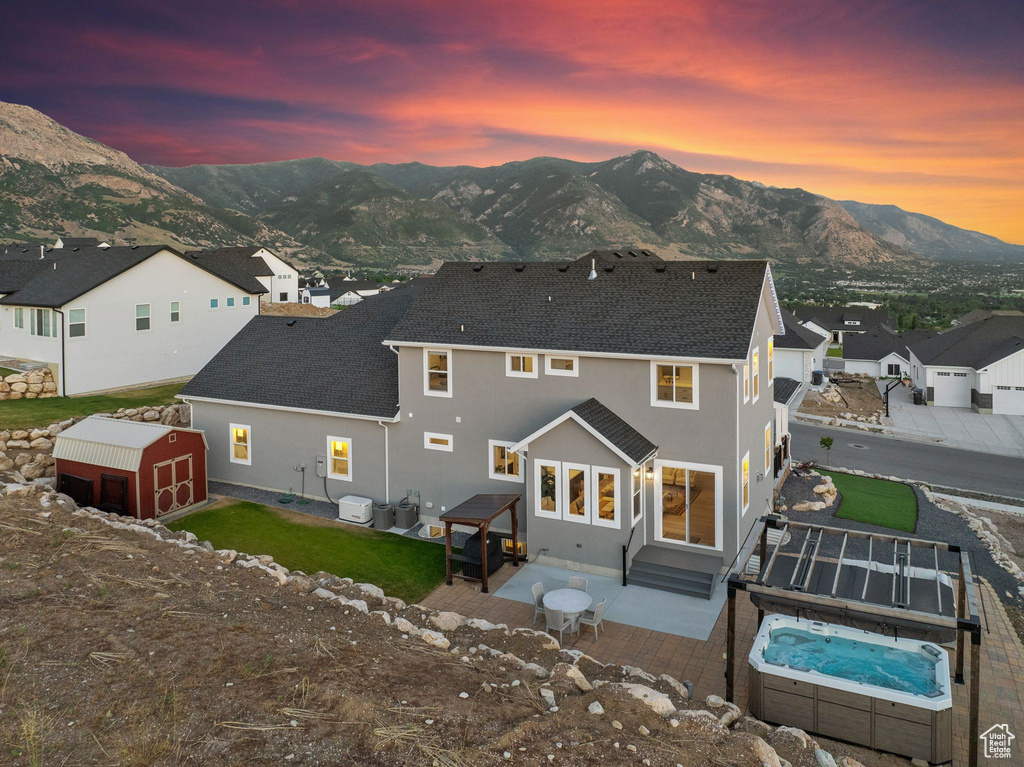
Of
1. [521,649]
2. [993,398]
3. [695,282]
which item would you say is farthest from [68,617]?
[993,398]

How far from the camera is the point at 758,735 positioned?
8.98 meters

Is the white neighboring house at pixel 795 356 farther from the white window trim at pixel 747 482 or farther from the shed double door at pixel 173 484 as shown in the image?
the shed double door at pixel 173 484

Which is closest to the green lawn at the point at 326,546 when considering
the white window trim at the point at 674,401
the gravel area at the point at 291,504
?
the gravel area at the point at 291,504

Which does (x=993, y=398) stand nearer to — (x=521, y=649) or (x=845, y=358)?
(x=845, y=358)

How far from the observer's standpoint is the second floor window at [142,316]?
29.9 meters

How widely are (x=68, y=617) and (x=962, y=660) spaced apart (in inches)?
605

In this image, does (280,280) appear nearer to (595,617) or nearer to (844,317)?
(595,617)

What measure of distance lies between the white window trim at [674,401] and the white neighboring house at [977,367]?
39.9 m

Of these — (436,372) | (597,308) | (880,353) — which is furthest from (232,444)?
(880,353)

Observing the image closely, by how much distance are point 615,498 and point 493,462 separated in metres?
4.17

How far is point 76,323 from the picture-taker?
27.3 meters

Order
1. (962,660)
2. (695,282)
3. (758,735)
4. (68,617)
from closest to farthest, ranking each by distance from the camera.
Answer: (758,735), (68,617), (962,660), (695,282)

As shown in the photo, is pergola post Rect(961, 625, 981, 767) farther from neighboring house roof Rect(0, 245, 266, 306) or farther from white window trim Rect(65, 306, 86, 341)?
white window trim Rect(65, 306, 86, 341)

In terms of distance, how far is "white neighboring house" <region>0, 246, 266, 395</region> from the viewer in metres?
27.4
